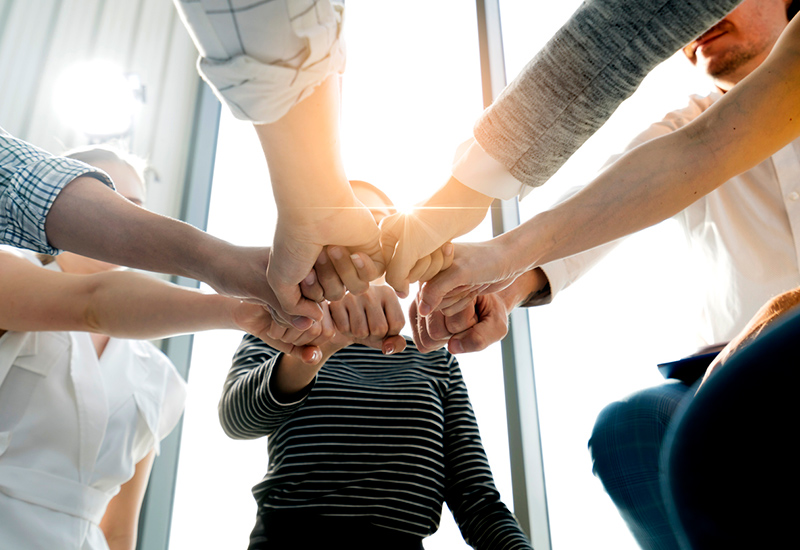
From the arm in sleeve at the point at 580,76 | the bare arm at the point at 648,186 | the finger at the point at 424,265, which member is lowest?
the finger at the point at 424,265

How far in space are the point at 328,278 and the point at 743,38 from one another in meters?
0.95

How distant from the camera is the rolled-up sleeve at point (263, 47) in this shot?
34cm

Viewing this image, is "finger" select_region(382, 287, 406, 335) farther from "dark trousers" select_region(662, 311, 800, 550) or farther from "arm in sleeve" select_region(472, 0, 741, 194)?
"dark trousers" select_region(662, 311, 800, 550)

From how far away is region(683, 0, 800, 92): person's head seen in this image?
978 millimetres

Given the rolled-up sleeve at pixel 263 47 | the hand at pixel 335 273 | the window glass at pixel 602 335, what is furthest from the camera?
the window glass at pixel 602 335

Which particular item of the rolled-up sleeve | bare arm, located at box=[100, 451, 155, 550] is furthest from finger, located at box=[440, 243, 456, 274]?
bare arm, located at box=[100, 451, 155, 550]

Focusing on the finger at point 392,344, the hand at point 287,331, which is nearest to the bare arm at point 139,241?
the hand at point 287,331

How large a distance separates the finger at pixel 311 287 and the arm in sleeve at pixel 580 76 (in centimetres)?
29

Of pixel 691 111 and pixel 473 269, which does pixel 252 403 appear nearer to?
pixel 473 269

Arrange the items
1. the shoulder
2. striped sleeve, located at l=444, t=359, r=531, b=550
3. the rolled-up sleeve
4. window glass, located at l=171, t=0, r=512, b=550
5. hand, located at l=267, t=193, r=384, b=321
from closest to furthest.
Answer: the rolled-up sleeve
hand, located at l=267, t=193, r=384, b=321
striped sleeve, located at l=444, t=359, r=531, b=550
the shoulder
window glass, located at l=171, t=0, r=512, b=550

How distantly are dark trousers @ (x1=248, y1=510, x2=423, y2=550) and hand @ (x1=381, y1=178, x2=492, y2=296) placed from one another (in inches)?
15.8

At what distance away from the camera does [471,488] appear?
97 cm

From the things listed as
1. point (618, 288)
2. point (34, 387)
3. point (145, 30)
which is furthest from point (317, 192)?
point (145, 30)

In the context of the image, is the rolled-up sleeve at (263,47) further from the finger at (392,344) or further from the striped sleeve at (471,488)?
the striped sleeve at (471,488)
